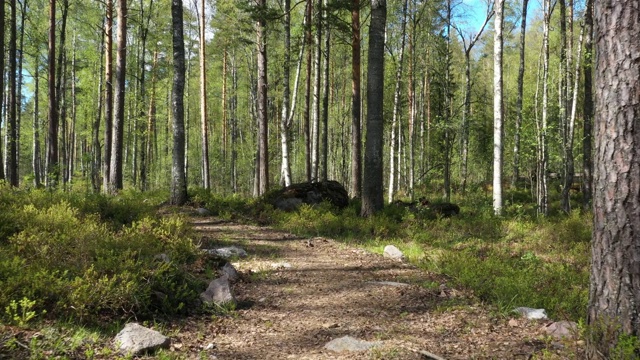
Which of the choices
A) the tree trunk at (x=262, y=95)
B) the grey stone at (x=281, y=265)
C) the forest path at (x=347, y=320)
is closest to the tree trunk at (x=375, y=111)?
the forest path at (x=347, y=320)

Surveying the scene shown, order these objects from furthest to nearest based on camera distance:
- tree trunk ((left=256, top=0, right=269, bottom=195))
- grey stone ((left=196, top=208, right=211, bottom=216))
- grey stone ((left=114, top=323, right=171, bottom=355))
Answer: tree trunk ((left=256, top=0, right=269, bottom=195)) → grey stone ((left=196, top=208, right=211, bottom=216)) → grey stone ((left=114, top=323, right=171, bottom=355))

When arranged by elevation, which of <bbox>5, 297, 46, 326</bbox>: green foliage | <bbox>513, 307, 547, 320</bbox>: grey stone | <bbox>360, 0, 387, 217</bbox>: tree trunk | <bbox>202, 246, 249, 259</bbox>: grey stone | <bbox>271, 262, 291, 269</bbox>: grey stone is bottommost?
<bbox>513, 307, 547, 320</bbox>: grey stone

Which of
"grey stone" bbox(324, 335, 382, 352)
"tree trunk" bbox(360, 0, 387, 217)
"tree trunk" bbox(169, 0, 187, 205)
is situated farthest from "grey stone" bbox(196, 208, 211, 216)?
"grey stone" bbox(324, 335, 382, 352)

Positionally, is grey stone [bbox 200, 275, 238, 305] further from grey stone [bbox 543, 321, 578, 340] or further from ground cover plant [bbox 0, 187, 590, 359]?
Result: grey stone [bbox 543, 321, 578, 340]

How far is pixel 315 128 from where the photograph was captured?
15367mm

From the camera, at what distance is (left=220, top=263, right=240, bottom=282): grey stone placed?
5.65 m

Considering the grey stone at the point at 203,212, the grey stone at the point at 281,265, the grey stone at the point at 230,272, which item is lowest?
the grey stone at the point at 281,265

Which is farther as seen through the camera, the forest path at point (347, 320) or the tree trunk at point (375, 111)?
the tree trunk at point (375, 111)

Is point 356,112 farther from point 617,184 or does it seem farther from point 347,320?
point 617,184

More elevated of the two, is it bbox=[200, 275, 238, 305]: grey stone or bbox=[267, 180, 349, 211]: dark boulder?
bbox=[267, 180, 349, 211]: dark boulder

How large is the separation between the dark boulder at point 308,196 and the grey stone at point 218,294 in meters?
6.49

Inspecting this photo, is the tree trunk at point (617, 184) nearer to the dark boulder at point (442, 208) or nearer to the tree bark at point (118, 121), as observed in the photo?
the dark boulder at point (442, 208)

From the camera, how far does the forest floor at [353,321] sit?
11.7 ft

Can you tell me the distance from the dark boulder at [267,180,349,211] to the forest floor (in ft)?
16.3
